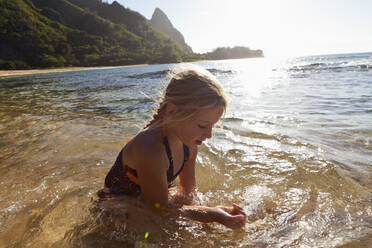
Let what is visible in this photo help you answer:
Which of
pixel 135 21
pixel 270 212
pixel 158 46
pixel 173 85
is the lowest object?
pixel 270 212

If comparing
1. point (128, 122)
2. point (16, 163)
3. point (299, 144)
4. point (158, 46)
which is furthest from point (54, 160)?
point (158, 46)

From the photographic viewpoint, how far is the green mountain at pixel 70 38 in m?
64.1

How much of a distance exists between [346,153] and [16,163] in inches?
198

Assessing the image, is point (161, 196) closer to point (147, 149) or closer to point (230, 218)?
point (147, 149)

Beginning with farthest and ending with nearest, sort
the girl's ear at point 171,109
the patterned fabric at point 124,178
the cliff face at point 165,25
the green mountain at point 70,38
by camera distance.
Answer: the cliff face at point 165,25, the green mountain at point 70,38, the patterned fabric at point 124,178, the girl's ear at point 171,109

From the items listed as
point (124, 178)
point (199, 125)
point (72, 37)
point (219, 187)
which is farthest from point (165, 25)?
point (199, 125)

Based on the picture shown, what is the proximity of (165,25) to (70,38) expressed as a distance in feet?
394

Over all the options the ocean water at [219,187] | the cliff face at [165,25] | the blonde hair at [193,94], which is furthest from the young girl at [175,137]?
the cliff face at [165,25]

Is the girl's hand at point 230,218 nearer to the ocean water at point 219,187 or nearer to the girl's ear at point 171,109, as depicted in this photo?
the ocean water at point 219,187

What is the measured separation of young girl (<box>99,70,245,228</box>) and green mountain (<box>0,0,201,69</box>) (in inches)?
2477

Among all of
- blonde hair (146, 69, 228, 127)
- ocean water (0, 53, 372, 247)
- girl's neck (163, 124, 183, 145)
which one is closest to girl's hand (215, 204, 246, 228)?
ocean water (0, 53, 372, 247)

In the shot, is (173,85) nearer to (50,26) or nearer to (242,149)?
(242,149)

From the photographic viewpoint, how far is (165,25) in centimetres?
19062

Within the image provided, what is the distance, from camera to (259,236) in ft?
6.26
